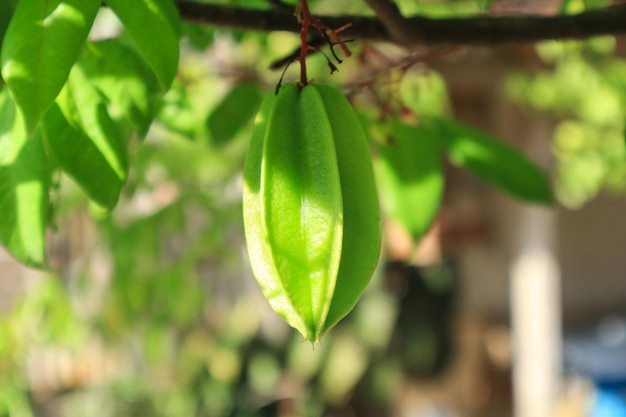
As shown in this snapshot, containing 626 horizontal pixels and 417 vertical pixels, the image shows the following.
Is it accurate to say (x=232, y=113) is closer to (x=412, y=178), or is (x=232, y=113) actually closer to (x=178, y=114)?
(x=178, y=114)

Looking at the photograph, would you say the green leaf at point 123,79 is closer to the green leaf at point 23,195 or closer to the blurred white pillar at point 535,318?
the green leaf at point 23,195

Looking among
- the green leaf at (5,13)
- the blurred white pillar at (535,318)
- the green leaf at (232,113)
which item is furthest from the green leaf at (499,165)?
the blurred white pillar at (535,318)

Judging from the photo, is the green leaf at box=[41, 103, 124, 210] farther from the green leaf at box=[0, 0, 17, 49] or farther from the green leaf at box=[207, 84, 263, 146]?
the green leaf at box=[207, 84, 263, 146]

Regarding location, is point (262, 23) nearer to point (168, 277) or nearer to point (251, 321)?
point (168, 277)

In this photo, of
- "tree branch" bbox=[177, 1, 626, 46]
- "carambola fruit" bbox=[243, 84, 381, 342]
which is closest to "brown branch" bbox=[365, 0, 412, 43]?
"tree branch" bbox=[177, 1, 626, 46]

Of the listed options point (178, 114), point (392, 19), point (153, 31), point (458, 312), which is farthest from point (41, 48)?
point (458, 312)

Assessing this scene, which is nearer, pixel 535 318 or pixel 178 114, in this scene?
pixel 178 114
